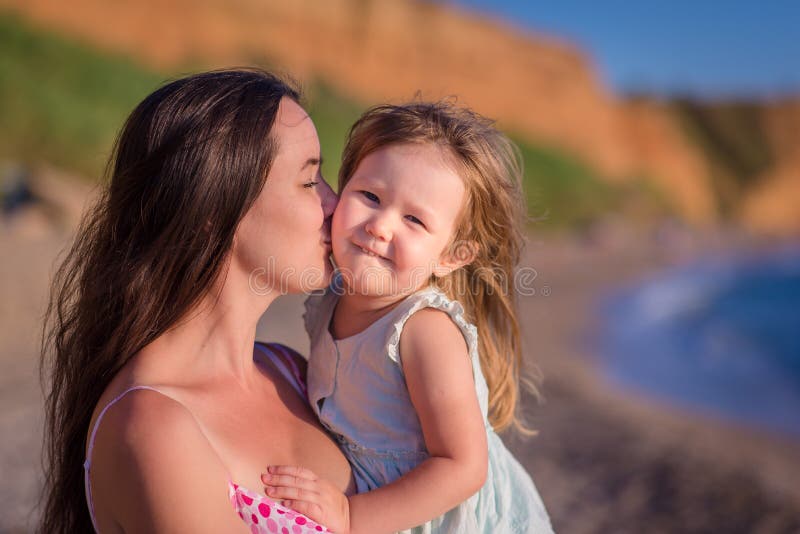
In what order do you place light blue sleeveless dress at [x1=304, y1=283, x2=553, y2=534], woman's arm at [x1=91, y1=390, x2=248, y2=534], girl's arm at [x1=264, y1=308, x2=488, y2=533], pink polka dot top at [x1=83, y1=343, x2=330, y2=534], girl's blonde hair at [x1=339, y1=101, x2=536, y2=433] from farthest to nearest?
girl's blonde hair at [x1=339, y1=101, x2=536, y2=433]
light blue sleeveless dress at [x1=304, y1=283, x2=553, y2=534]
girl's arm at [x1=264, y1=308, x2=488, y2=533]
pink polka dot top at [x1=83, y1=343, x2=330, y2=534]
woman's arm at [x1=91, y1=390, x2=248, y2=534]

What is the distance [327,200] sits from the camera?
1967 mm

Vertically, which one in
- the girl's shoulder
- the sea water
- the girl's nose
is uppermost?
the girl's nose

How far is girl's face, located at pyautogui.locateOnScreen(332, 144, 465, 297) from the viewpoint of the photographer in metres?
1.91

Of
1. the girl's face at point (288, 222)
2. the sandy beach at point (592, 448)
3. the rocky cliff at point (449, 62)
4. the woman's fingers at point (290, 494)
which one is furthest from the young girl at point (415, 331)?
the rocky cliff at point (449, 62)

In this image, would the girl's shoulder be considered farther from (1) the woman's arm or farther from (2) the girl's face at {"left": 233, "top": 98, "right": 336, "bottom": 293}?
(1) the woman's arm

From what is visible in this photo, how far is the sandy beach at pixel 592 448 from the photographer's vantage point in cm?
492

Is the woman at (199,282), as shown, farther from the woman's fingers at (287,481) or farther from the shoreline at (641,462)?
the shoreline at (641,462)

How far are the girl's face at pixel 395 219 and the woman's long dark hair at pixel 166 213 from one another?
0.30 meters

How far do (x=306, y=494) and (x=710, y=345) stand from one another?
12539 millimetres

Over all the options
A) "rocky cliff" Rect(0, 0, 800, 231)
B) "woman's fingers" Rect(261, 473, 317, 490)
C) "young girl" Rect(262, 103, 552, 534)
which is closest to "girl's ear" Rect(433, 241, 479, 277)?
"young girl" Rect(262, 103, 552, 534)

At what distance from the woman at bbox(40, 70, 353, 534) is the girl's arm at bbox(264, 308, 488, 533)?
14 centimetres

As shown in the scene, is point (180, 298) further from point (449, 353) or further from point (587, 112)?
point (587, 112)

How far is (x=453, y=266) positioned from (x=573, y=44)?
4521 centimetres

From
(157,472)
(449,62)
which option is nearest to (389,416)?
(157,472)
